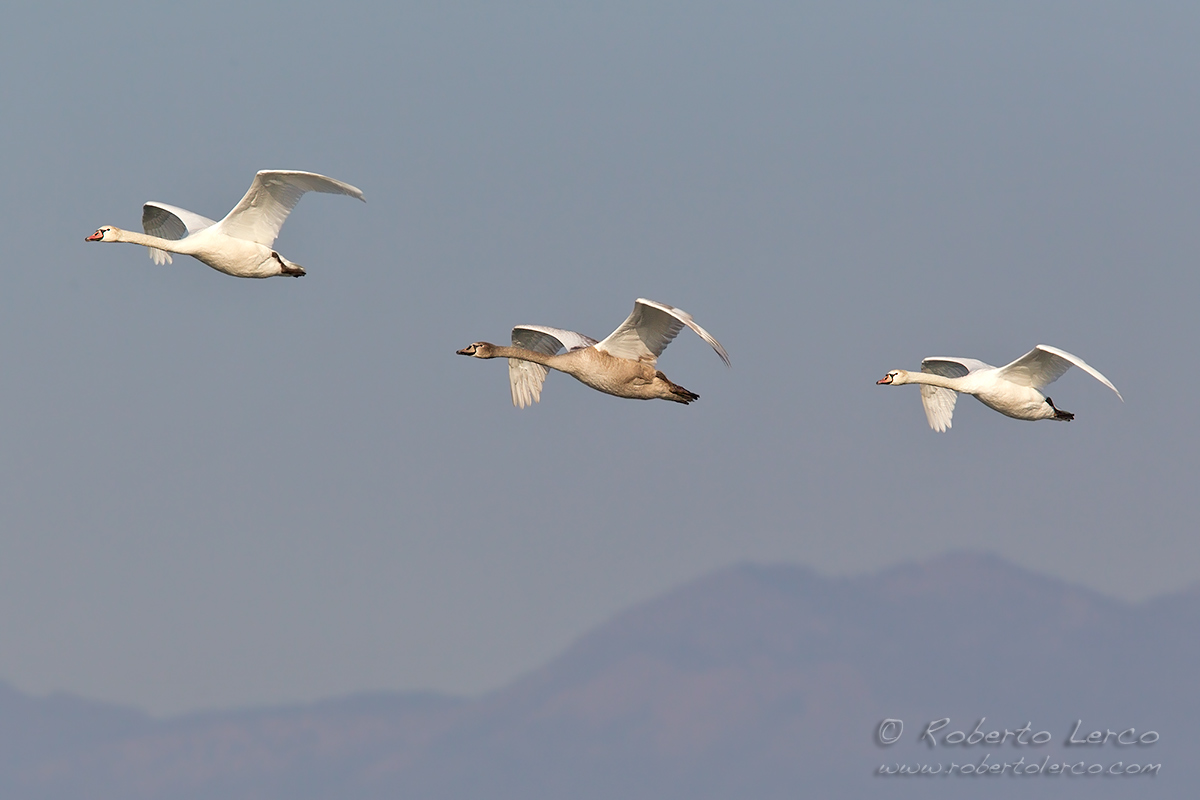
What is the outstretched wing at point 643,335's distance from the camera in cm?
3203

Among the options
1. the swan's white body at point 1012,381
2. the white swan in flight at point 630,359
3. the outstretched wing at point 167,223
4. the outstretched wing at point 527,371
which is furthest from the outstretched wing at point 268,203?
the swan's white body at point 1012,381

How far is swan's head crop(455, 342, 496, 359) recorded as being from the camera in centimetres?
3431

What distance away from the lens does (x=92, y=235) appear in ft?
118

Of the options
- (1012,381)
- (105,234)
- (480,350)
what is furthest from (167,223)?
(1012,381)

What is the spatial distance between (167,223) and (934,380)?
16.8 metres

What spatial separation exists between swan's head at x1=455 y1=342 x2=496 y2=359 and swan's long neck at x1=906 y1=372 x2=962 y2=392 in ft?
30.0

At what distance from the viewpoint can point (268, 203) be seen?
34.1 m

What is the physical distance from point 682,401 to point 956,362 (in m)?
7.65

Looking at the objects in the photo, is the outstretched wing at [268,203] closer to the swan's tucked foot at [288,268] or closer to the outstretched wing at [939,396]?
the swan's tucked foot at [288,268]

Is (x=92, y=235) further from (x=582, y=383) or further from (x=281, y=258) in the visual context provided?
(x=582, y=383)

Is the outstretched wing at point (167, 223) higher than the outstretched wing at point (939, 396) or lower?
higher

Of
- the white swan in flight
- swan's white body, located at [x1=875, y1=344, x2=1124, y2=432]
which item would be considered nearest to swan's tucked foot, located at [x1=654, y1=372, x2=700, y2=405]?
the white swan in flight

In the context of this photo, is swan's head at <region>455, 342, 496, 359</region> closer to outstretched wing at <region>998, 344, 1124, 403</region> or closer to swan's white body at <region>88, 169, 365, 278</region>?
swan's white body at <region>88, 169, 365, 278</region>

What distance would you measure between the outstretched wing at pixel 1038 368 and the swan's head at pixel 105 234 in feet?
60.3
